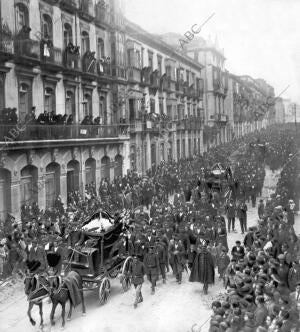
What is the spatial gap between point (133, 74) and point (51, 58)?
33.5 ft

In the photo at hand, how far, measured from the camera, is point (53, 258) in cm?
1261

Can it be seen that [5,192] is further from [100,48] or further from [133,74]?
[133,74]

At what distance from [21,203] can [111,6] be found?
1355cm

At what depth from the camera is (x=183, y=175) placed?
26812mm

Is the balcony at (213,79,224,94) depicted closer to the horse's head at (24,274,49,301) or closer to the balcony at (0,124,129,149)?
the balcony at (0,124,129,149)

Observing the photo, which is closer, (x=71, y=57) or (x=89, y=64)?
(x=71, y=57)

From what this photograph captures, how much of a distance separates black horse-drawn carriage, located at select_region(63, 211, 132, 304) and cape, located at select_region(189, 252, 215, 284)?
168cm

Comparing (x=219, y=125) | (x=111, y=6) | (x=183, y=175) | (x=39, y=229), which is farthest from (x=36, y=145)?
(x=219, y=125)

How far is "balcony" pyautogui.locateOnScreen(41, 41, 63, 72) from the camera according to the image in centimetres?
2150

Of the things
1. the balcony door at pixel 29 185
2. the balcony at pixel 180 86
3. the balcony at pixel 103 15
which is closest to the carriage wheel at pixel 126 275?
the balcony door at pixel 29 185

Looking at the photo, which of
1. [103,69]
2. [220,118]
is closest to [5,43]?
[103,69]

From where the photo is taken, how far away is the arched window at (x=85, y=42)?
84.6 feet

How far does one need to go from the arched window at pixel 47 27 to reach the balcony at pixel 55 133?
4.23 m

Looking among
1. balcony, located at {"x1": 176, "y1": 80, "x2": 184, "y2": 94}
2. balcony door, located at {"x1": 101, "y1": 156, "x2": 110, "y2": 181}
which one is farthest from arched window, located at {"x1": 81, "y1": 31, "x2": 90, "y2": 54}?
balcony, located at {"x1": 176, "y1": 80, "x2": 184, "y2": 94}
